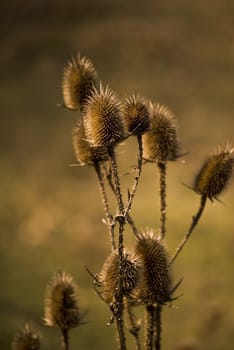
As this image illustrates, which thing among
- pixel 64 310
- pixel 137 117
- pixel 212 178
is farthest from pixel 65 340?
pixel 137 117

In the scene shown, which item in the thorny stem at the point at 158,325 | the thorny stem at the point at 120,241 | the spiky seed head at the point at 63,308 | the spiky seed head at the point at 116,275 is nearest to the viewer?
the thorny stem at the point at 120,241

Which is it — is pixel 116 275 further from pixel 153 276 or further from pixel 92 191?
pixel 92 191

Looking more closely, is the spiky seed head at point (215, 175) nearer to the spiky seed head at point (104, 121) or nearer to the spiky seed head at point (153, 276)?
the spiky seed head at point (153, 276)

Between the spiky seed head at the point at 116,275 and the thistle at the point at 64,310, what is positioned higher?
the thistle at the point at 64,310

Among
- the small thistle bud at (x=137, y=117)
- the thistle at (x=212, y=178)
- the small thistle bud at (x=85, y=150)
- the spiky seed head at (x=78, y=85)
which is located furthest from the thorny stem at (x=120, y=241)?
the thistle at (x=212, y=178)

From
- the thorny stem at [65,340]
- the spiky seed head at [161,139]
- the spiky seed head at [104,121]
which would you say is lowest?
the thorny stem at [65,340]

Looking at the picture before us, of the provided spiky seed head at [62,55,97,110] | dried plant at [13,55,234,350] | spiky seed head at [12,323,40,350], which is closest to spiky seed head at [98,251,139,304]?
dried plant at [13,55,234,350]

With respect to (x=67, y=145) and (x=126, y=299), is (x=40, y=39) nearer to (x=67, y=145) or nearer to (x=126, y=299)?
(x=67, y=145)

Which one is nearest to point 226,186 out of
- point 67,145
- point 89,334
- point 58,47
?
point 89,334
